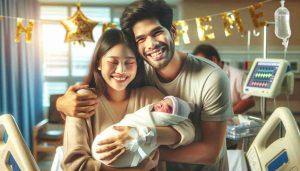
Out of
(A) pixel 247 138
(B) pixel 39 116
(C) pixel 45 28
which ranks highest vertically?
(C) pixel 45 28

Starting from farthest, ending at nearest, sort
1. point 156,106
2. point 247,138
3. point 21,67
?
point 21,67, point 247,138, point 156,106

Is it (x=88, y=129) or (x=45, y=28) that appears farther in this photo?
(x=45, y=28)

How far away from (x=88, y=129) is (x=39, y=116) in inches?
140

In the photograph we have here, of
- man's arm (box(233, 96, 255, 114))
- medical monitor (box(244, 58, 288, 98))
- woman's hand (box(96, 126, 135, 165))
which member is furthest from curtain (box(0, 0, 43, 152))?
woman's hand (box(96, 126, 135, 165))

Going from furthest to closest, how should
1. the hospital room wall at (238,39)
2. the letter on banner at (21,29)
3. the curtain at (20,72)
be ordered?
the hospital room wall at (238,39)
the curtain at (20,72)
the letter on banner at (21,29)

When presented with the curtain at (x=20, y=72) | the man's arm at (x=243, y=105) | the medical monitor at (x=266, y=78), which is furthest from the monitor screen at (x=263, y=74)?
the curtain at (x=20, y=72)

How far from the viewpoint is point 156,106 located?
36.7 inches

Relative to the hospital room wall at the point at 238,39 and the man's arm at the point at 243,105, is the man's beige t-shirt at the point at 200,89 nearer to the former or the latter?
the man's arm at the point at 243,105

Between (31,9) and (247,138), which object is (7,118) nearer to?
(247,138)

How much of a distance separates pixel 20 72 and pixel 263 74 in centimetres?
277

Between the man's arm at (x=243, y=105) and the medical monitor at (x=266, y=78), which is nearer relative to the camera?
the medical monitor at (x=266, y=78)

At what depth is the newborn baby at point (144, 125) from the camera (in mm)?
894

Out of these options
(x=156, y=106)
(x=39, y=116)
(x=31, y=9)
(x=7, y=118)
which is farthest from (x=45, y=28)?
(x=156, y=106)

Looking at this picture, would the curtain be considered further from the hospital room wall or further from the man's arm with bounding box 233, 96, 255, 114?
the man's arm with bounding box 233, 96, 255, 114
